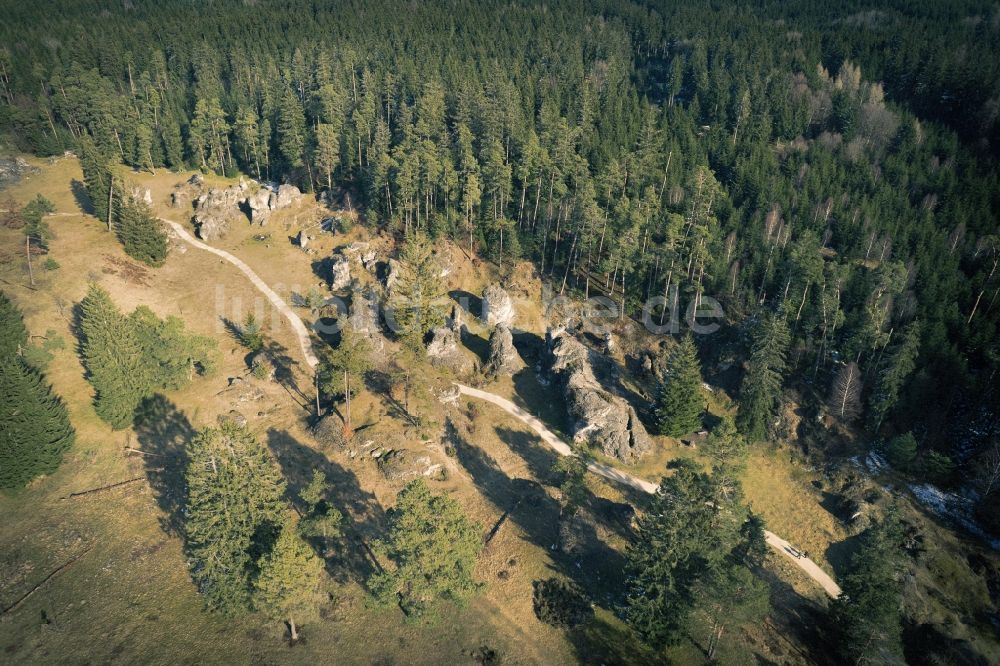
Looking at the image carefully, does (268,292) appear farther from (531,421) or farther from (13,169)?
(13,169)

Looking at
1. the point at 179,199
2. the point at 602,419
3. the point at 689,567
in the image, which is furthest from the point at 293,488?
the point at 179,199

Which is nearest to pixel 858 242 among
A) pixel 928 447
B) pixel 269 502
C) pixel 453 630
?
pixel 928 447

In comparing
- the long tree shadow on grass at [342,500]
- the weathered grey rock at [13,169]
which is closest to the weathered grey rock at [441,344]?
the long tree shadow on grass at [342,500]

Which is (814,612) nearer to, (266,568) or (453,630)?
(453,630)

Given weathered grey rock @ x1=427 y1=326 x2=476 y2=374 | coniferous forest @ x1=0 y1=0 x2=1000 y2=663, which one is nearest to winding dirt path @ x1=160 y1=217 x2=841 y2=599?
weathered grey rock @ x1=427 y1=326 x2=476 y2=374

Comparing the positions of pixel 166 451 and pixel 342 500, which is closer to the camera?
pixel 342 500

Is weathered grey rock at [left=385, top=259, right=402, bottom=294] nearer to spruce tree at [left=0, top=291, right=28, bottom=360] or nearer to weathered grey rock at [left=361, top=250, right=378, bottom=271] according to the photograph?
weathered grey rock at [left=361, top=250, right=378, bottom=271]
